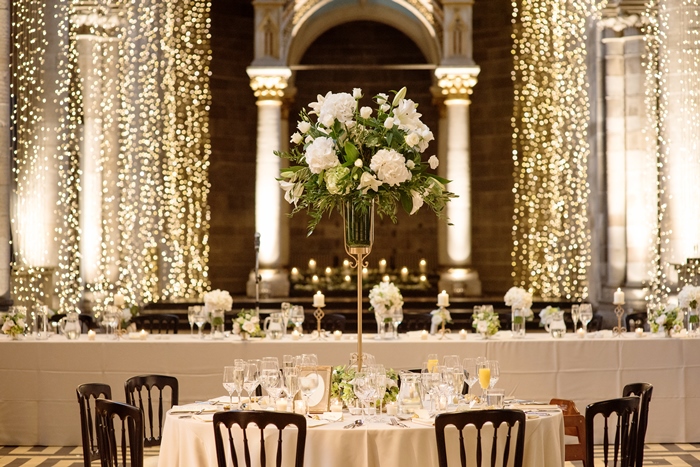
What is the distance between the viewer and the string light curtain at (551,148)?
50.5 feet

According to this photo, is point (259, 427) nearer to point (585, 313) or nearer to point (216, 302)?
point (216, 302)

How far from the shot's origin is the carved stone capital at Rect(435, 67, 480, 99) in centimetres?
1531

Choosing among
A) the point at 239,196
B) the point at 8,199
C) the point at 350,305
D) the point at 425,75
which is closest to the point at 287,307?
the point at 8,199

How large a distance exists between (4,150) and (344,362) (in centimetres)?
434

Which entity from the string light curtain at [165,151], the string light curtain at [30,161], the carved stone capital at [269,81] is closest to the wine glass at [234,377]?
the string light curtain at [30,161]

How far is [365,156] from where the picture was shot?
4.97 meters

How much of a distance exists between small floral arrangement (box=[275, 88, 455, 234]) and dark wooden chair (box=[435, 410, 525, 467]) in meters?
1.10

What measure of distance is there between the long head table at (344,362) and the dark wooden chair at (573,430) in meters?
1.66

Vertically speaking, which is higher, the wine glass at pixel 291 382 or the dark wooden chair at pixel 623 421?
the wine glass at pixel 291 382

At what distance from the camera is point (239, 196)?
18359mm

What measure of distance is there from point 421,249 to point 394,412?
14189mm

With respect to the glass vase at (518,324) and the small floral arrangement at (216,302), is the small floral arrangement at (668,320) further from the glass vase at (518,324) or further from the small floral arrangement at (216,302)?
the small floral arrangement at (216,302)

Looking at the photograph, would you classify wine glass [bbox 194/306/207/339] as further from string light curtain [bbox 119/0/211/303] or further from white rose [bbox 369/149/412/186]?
string light curtain [bbox 119/0/211/303]

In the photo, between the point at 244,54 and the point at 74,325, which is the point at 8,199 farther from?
the point at 244,54
